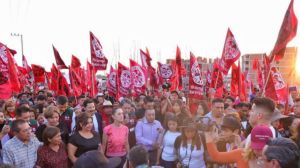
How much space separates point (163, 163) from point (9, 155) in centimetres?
272

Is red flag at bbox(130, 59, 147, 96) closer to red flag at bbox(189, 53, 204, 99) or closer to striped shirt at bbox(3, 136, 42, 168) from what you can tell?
red flag at bbox(189, 53, 204, 99)

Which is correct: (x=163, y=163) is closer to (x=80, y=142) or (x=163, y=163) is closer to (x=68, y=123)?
(x=80, y=142)

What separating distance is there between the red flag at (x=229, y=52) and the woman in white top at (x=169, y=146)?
423 cm

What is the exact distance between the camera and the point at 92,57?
37.2 feet

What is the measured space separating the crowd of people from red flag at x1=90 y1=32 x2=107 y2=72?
3832 mm

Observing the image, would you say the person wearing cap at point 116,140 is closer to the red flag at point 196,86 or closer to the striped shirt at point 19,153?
the striped shirt at point 19,153

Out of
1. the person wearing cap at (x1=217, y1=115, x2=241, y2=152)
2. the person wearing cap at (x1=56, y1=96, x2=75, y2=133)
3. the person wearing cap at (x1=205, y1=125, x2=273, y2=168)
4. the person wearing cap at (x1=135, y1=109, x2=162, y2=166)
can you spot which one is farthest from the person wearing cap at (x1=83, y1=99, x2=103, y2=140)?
the person wearing cap at (x1=205, y1=125, x2=273, y2=168)

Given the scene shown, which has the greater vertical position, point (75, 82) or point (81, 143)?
point (75, 82)

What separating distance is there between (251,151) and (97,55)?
29.5 feet

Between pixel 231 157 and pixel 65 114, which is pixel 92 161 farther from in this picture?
pixel 65 114

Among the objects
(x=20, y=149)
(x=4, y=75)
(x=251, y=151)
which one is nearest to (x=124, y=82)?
(x=4, y=75)

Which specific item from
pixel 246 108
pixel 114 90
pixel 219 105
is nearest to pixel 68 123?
pixel 219 105

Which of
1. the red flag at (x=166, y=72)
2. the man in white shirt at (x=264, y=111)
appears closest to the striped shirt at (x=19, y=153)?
the man in white shirt at (x=264, y=111)

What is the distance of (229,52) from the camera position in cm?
985
